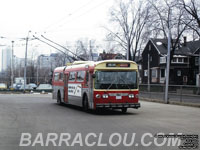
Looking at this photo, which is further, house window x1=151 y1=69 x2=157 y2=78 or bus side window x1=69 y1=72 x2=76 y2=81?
house window x1=151 y1=69 x2=157 y2=78

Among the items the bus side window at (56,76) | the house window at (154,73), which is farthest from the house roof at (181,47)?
the bus side window at (56,76)

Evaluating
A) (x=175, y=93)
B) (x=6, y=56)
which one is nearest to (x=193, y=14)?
(x=175, y=93)

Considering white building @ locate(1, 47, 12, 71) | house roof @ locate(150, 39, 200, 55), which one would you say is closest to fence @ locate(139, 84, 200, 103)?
house roof @ locate(150, 39, 200, 55)

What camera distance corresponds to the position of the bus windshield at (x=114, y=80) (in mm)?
17938

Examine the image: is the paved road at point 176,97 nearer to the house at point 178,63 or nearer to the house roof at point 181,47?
the house at point 178,63

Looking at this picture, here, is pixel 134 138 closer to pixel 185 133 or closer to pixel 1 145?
pixel 185 133

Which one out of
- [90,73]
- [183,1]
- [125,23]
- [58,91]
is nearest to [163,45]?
[125,23]

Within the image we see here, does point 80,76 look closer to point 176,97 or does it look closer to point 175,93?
point 176,97

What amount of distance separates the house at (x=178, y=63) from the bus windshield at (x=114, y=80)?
158 feet

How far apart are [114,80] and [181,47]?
180 feet

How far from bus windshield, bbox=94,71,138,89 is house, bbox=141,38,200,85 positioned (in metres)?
48.1

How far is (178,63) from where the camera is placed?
223ft

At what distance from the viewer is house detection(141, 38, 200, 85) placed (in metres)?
67.9

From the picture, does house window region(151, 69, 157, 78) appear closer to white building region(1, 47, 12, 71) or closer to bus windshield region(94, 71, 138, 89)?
bus windshield region(94, 71, 138, 89)
